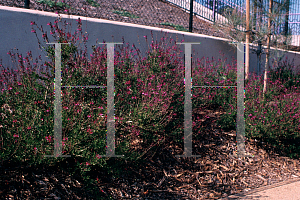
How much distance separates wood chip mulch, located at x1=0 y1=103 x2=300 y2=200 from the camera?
329 cm

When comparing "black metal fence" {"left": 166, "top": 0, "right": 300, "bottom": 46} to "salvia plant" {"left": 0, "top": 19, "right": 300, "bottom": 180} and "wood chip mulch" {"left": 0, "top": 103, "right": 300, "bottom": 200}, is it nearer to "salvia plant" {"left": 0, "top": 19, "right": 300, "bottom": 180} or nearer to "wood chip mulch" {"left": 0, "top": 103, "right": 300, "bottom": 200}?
"salvia plant" {"left": 0, "top": 19, "right": 300, "bottom": 180}

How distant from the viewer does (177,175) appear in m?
4.18

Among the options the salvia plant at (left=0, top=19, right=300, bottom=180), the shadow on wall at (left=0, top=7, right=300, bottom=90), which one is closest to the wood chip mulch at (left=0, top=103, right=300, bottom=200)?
the salvia plant at (left=0, top=19, right=300, bottom=180)

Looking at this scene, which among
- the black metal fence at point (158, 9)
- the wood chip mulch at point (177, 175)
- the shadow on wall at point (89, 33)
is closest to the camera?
the wood chip mulch at point (177, 175)

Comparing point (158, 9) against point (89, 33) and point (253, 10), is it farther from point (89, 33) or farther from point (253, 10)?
point (89, 33)

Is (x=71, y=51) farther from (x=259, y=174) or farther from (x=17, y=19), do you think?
(x=259, y=174)

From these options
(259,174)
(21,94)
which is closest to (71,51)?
(21,94)

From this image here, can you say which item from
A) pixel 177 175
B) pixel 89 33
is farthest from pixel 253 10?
pixel 177 175

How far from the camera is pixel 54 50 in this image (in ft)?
12.4

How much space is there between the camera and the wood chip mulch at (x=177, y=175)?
3291 millimetres

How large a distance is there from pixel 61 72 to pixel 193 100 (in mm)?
2369

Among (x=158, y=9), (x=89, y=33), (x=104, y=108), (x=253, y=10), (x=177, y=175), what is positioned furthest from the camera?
(x=158, y=9)

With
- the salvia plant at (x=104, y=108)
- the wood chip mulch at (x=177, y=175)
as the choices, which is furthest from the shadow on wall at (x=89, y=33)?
the wood chip mulch at (x=177, y=175)

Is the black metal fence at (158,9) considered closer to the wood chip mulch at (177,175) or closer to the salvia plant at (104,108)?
the salvia plant at (104,108)
